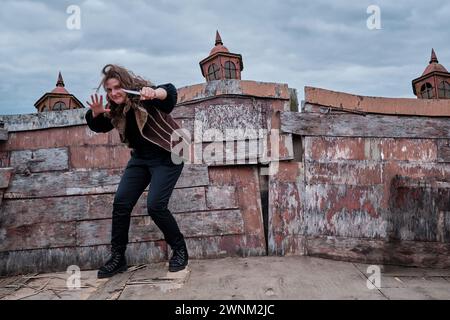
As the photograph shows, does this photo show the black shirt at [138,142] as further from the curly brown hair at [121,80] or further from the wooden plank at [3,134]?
the wooden plank at [3,134]

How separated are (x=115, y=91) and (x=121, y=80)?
10 centimetres

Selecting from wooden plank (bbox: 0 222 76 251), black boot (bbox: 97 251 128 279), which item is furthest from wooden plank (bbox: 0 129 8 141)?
black boot (bbox: 97 251 128 279)

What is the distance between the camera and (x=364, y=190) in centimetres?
313

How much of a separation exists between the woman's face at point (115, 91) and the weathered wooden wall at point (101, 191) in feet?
2.96

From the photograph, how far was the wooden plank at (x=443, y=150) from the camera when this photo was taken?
10.5 feet

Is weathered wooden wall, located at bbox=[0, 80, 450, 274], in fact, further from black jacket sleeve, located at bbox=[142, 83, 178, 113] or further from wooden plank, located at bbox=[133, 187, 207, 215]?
black jacket sleeve, located at bbox=[142, 83, 178, 113]

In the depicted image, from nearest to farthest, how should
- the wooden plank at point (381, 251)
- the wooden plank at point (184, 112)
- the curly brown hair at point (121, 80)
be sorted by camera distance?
1. the curly brown hair at point (121, 80)
2. the wooden plank at point (381, 251)
3. the wooden plank at point (184, 112)

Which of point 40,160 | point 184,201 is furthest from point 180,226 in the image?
point 40,160

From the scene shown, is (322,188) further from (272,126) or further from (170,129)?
(170,129)

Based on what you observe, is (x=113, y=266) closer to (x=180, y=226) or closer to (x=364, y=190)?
(x=180, y=226)

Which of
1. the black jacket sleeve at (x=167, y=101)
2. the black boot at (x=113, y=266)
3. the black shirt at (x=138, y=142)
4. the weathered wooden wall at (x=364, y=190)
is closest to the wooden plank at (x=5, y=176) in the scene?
the black boot at (x=113, y=266)

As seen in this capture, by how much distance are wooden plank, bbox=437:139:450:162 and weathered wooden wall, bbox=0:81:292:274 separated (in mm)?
1517

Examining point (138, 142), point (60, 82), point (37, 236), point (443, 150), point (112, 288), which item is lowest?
point (112, 288)

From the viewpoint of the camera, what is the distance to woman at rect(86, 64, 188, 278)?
8.05 feet
